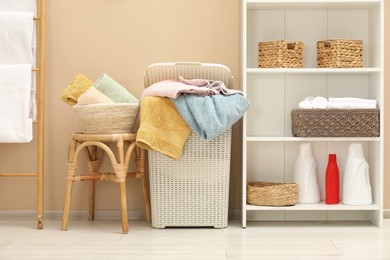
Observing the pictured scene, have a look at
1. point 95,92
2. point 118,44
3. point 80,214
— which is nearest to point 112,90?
point 95,92

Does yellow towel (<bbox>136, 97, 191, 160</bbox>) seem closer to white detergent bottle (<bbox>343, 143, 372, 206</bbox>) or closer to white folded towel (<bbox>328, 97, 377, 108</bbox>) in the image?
white folded towel (<bbox>328, 97, 377, 108</bbox>)

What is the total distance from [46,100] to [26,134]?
0.28 metres

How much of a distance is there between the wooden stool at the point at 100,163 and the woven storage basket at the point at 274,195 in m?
0.53

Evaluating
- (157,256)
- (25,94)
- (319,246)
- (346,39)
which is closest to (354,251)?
(319,246)

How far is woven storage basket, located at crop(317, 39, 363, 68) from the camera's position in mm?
3152

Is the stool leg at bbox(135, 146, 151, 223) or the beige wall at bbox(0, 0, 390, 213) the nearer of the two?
the stool leg at bbox(135, 146, 151, 223)

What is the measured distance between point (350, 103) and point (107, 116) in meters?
1.10

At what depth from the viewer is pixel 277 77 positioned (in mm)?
3391

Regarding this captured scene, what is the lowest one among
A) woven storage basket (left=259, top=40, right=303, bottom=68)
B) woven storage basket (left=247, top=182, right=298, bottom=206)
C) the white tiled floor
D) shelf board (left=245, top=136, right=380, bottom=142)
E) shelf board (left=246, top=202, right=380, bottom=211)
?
the white tiled floor

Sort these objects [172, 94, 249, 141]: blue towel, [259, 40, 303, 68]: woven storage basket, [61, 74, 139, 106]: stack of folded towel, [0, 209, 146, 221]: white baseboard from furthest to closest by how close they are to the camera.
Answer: [0, 209, 146, 221]: white baseboard
[259, 40, 303, 68]: woven storage basket
[61, 74, 139, 106]: stack of folded towel
[172, 94, 249, 141]: blue towel

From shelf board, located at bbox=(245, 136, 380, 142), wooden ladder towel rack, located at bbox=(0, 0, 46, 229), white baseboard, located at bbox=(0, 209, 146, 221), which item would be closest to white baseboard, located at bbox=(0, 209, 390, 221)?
white baseboard, located at bbox=(0, 209, 146, 221)

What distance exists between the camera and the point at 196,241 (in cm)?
284

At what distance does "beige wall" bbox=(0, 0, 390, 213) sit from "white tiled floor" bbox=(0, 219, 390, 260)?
38 centimetres

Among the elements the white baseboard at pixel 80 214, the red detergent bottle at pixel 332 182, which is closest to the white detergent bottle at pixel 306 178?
the red detergent bottle at pixel 332 182
